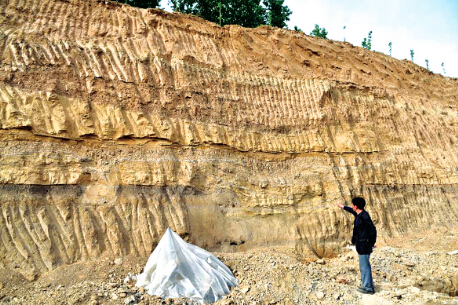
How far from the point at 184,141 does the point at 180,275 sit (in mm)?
3262

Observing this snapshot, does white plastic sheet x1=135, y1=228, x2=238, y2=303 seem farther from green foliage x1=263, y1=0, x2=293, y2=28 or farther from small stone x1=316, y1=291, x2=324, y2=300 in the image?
green foliage x1=263, y1=0, x2=293, y2=28

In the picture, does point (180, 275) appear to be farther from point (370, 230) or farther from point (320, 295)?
point (370, 230)

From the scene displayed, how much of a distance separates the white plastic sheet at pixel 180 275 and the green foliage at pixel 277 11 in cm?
1801

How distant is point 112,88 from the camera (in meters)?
7.85

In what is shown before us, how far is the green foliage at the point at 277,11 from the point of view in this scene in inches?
856

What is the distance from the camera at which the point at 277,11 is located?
22.2 m

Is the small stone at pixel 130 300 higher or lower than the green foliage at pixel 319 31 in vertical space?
lower

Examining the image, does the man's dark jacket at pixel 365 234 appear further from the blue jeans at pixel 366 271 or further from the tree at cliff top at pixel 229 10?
the tree at cliff top at pixel 229 10

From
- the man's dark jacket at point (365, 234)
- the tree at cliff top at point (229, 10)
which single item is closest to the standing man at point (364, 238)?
the man's dark jacket at point (365, 234)

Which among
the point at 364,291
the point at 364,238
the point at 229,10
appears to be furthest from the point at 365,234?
the point at 229,10

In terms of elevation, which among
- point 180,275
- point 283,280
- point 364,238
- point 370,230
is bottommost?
point 283,280

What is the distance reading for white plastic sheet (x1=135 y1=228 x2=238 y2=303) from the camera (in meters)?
5.69

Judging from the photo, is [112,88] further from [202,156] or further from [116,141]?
[202,156]

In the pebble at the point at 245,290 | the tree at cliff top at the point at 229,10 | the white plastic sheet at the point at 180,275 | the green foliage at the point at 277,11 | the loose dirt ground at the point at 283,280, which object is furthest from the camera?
the green foliage at the point at 277,11
